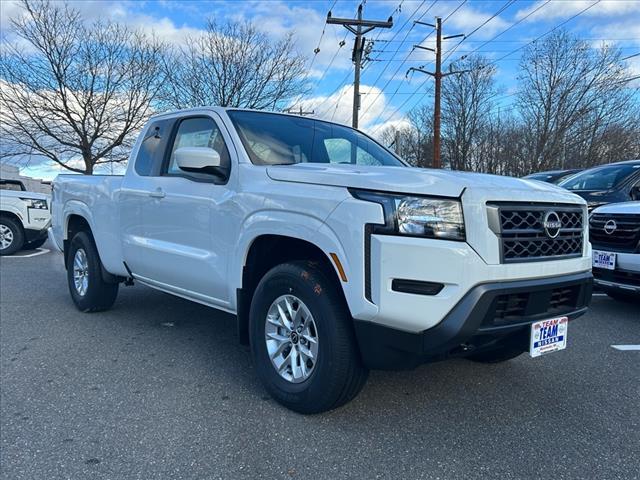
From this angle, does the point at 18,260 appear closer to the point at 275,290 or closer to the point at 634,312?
the point at 275,290

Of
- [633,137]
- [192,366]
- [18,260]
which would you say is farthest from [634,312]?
[633,137]

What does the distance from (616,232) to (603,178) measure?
1840 millimetres

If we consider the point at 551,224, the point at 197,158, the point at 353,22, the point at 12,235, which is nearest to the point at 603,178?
the point at 551,224

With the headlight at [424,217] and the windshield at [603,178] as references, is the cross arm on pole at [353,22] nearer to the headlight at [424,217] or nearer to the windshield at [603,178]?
the windshield at [603,178]

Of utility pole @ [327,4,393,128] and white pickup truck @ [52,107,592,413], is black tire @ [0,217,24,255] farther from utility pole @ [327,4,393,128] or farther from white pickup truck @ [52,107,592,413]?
utility pole @ [327,4,393,128]

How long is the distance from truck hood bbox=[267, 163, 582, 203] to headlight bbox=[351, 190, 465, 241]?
5 cm

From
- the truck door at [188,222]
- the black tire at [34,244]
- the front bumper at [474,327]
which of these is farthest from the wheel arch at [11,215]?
the front bumper at [474,327]

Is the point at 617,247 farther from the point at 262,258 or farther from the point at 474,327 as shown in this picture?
the point at 262,258

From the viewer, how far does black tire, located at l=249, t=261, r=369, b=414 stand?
2756mm

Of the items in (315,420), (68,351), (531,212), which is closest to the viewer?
Result: (531,212)

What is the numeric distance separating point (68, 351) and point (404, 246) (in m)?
3.23

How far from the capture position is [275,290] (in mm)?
3129

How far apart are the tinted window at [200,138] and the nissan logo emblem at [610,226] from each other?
4315 mm

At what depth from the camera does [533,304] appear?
8.93 ft
